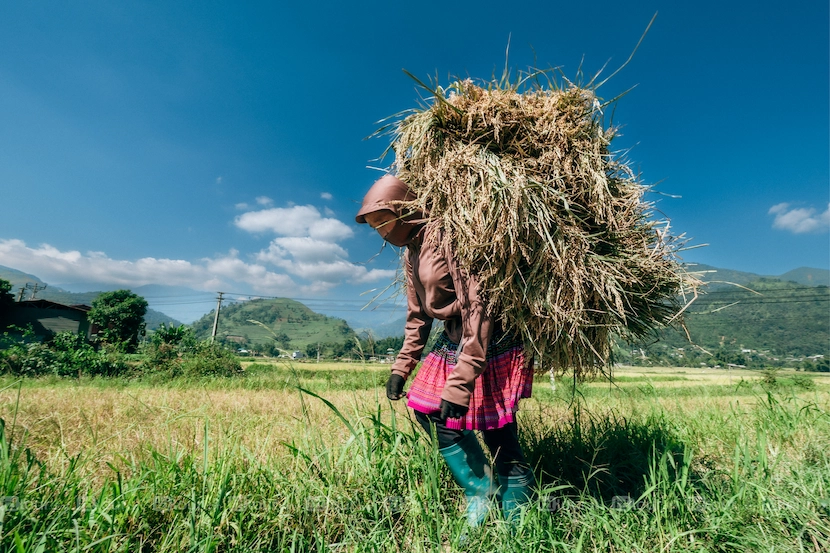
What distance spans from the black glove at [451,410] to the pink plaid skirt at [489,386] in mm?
134

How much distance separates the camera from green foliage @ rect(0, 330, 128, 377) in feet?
45.9

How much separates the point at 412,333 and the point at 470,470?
88cm

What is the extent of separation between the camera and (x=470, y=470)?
6.55 feet

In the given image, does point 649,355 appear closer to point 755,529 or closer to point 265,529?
point 755,529

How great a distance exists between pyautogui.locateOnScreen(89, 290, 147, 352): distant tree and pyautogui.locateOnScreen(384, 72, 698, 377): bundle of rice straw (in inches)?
1703

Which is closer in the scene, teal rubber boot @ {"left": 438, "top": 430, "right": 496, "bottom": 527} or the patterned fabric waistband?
teal rubber boot @ {"left": 438, "top": 430, "right": 496, "bottom": 527}

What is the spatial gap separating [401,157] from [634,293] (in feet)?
5.15

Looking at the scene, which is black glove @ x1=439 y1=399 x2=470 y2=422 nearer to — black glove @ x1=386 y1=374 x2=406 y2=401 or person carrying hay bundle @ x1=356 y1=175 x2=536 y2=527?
person carrying hay bundle @ x1=356 y1=175 x2=536 y2=527

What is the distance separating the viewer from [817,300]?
143375mm

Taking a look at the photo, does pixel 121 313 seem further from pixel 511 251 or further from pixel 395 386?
pixel 511 251

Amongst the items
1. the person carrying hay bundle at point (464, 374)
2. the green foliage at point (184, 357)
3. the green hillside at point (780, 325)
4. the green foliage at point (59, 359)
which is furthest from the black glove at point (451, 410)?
the green hillside at point (780, 325)

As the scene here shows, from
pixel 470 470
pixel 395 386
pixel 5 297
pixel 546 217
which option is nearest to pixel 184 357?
pixel 395 386

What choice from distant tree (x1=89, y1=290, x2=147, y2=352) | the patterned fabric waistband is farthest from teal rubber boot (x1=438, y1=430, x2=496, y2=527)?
distant tree (x1=89, y1=290, x2=147, y2=352)

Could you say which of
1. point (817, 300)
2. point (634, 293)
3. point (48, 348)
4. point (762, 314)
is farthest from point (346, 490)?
point (817, 300)
